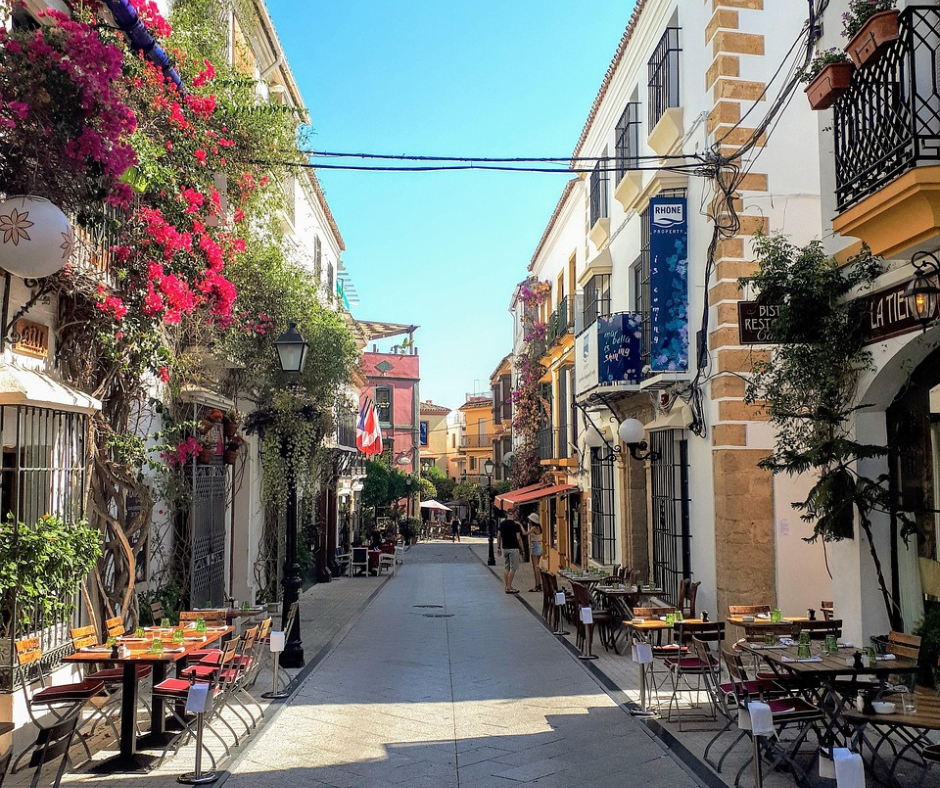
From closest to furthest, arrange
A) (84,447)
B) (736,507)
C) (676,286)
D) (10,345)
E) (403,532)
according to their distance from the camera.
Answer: (10,345) < (84,447) < (736,507) < (676,286) < (403,532)

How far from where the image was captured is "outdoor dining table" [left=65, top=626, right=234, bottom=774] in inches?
280

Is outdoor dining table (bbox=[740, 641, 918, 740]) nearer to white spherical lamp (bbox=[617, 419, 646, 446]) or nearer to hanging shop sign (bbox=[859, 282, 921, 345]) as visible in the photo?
hanging shop sign (bbox=[859, 282, 921, 345])

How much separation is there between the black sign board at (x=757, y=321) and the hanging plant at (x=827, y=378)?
11cm

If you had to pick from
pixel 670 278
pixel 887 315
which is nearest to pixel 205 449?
pixel 670 278

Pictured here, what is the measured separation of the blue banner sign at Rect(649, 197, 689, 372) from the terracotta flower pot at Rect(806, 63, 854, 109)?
572 centimetres

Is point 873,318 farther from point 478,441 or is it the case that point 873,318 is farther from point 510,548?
point 478,441

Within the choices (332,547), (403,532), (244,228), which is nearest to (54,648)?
(244,228)

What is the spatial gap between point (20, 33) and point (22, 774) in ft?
19.2

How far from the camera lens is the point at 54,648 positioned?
8078mm

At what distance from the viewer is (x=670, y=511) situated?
1459 centimetres

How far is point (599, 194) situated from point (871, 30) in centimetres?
1366

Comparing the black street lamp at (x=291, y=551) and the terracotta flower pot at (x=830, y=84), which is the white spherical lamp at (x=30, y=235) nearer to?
the black street lamp at (x=291, y=551)

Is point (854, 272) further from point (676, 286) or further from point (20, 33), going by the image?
point (20, 33)

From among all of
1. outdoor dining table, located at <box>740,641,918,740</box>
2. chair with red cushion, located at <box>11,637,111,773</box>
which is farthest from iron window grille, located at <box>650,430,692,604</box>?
chair with red cushion, located at <box>11,637,111,773</box>
